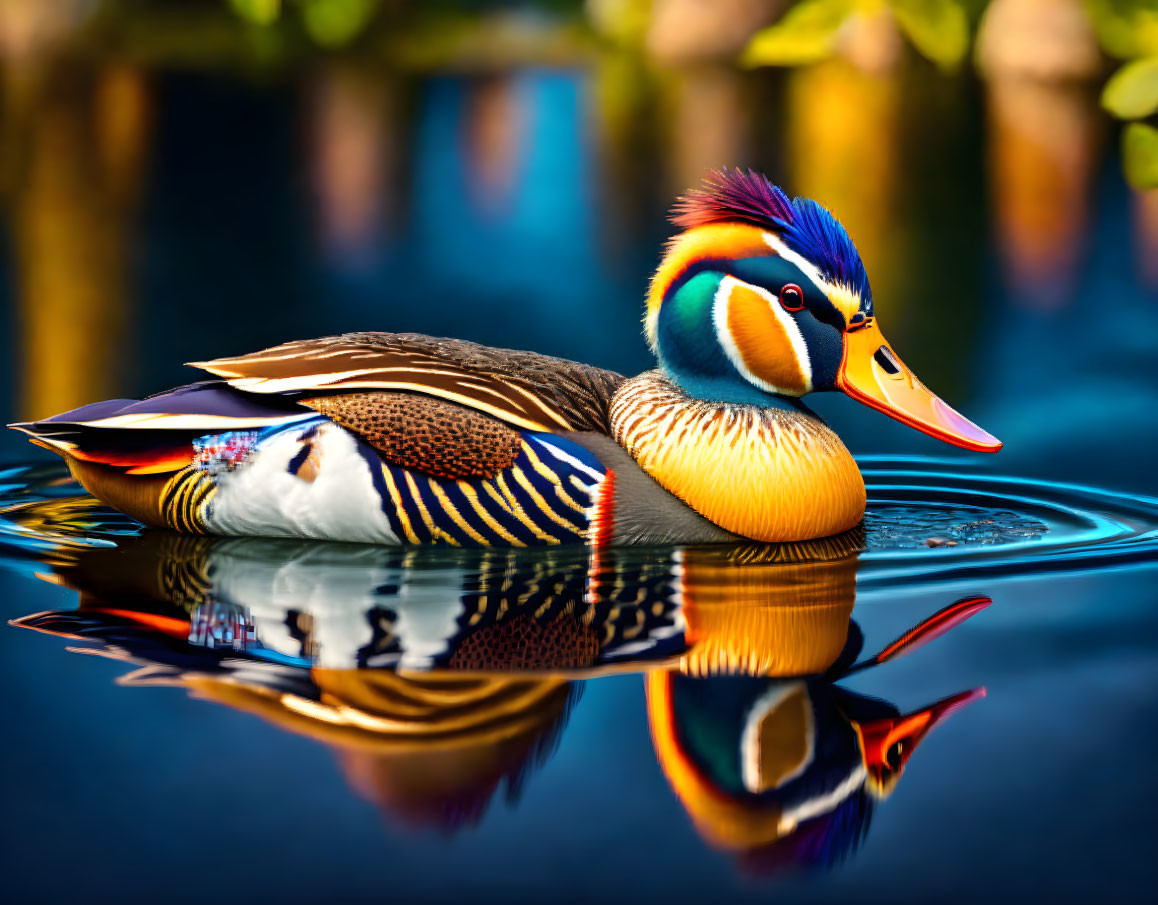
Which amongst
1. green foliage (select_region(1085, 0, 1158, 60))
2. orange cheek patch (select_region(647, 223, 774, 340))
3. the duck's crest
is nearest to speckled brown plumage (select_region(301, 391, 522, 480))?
orange cheek patch (select_region(647, 223, 774, 340))

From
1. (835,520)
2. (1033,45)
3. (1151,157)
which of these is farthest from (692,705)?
(1033,45)

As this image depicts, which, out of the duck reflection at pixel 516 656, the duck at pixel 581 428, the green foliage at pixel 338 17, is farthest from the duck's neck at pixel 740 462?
the green foliage at pixel 338 17

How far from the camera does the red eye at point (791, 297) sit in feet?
17.6

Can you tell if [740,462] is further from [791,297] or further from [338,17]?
[338,17]

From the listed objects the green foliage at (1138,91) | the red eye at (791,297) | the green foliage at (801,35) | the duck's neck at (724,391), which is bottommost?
the duck's neck at (724,391)

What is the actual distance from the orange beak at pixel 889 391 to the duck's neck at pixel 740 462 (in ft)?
0.74

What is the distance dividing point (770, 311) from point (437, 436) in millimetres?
1201

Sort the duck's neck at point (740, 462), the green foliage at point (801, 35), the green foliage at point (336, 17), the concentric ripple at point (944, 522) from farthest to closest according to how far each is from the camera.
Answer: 1. the green foliage at point (336, 17)
2. the green foliage at point (801, 35)
3. the duck's neck at point (740, 462)
4. the concentric ripple at point (944, 522)

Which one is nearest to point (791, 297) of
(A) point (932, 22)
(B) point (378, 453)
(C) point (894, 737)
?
(B) point (378, 453)

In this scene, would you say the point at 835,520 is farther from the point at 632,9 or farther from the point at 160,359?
the point at 632,9

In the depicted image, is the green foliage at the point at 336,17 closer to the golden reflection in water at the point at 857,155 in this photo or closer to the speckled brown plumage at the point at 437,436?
the golden reflection in water at the point at 857,155

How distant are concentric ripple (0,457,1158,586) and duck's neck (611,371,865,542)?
26 cm

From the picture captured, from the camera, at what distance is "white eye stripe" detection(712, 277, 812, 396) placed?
211 inches

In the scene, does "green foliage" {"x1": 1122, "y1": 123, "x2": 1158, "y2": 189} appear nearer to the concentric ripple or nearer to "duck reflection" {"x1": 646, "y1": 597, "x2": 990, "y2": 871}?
the concentric ripple
